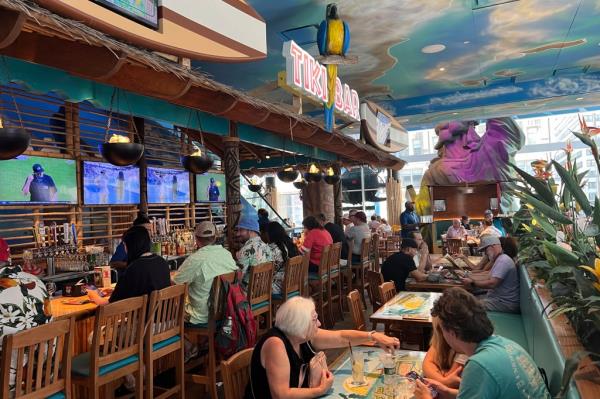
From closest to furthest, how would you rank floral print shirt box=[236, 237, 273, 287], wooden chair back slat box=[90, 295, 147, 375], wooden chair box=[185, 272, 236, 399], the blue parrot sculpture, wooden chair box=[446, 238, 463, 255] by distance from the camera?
wooden chair back slat box=[90, 295, 147, 375]
wooden chair box=[185, 272, 236, 399]
floral print shirt box=[236, 237, 273, 287]
the blue parrot sculpture
wooden chair box=[446, 238, 463, 255]

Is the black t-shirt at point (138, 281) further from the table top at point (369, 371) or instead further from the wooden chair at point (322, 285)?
the wooden chair at point (322, 285)

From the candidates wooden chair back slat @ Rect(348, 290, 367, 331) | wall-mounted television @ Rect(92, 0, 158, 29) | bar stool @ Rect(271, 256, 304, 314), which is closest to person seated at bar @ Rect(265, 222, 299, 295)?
bar stool @ Rect(271, 256, 304, 314)

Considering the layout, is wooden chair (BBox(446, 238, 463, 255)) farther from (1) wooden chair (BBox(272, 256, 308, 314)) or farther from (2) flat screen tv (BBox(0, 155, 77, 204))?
(2) flat screen tv (BBox(0, 155, 77, 204))

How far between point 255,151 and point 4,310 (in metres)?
8.95

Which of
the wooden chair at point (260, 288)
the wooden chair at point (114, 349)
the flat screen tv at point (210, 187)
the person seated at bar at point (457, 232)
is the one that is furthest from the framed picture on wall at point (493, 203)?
the wooden chair at point (114, 349)

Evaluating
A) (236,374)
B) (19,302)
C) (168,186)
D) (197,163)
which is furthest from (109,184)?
(236,374)

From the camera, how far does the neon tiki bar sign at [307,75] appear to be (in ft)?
17.9

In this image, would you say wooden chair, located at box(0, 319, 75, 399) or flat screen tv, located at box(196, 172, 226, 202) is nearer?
wooden chair, located at box(0, 319, 75, 399)

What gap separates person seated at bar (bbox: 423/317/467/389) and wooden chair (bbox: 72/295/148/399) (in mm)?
1806

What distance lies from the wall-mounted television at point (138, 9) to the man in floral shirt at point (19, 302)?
A: 6.97ft

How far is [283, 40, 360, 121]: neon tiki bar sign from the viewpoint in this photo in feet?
17.9

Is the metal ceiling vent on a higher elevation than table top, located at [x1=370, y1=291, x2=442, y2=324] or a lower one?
higher

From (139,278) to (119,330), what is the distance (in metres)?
0.46

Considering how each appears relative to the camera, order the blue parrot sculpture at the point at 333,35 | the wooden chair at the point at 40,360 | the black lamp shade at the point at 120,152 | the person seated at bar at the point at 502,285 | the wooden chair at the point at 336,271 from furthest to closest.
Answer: the wooden chair at the point at 336,271, the blue parrot sculpture at the point at 333,35, the person seated at bar at the point at 502,285, the black lamp shade at the point at 120,152, the wooden chair at the point at 40,360
